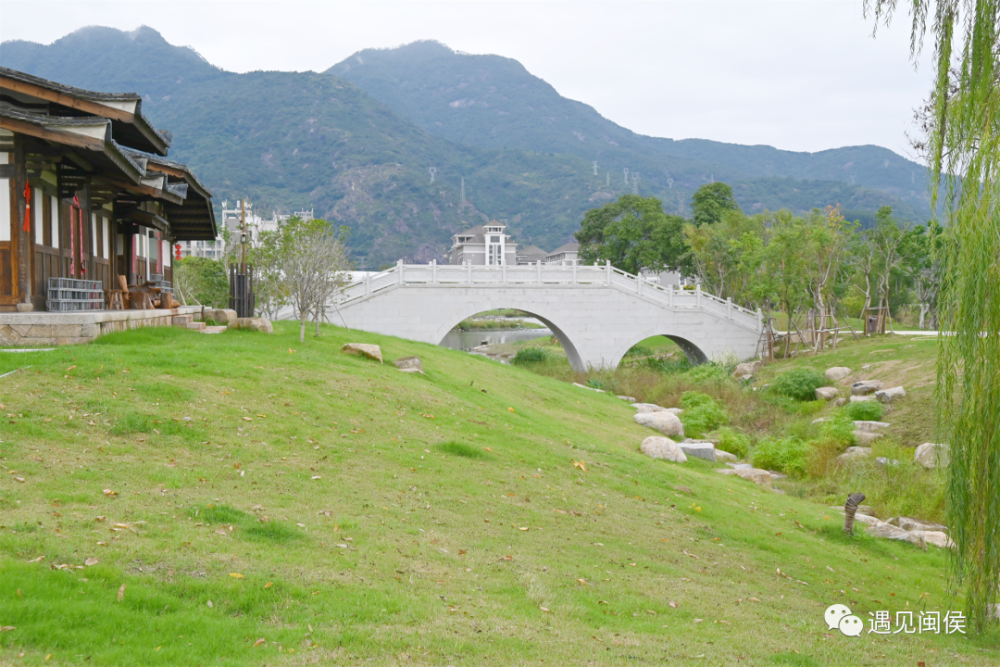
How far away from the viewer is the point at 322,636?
438cm

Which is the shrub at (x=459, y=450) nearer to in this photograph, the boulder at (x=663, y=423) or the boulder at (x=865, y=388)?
the boulder at (x=663, y=423)

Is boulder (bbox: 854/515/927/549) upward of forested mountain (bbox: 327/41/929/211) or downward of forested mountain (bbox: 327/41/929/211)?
downward

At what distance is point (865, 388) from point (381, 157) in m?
96.5

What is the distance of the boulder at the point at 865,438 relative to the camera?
1649 cm

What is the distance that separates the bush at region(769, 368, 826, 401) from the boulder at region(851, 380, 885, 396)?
149 centimetres

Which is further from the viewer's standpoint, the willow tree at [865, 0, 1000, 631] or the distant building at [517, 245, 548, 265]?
the distant building at [517, 245, 548, 265]

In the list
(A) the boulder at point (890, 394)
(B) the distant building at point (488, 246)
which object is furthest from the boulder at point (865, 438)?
(B) the distant building at point (488, 246)

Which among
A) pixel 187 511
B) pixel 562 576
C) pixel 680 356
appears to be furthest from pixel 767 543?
pixel 680 356

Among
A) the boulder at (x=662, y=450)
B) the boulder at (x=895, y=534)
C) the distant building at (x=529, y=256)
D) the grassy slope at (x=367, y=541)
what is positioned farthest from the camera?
the distant building at (x=529, y=256)

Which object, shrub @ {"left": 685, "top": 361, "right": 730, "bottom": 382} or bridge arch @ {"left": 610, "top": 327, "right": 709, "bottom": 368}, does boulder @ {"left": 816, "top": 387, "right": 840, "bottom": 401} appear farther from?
bridge arch @ {"left": 610, "top": 327, "right": 709, "bottom": 368}

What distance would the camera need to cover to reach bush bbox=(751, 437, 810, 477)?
15305 millimetres

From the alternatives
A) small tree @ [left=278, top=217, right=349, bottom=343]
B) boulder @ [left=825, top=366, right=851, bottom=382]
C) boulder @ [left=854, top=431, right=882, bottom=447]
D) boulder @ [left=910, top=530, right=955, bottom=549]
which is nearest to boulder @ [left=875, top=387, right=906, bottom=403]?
boulder @ [left=854, top=431, right=882, bottom=447]

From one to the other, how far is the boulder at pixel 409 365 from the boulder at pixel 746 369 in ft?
54.4

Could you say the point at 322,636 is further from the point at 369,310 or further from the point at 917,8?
the point at 369,310
